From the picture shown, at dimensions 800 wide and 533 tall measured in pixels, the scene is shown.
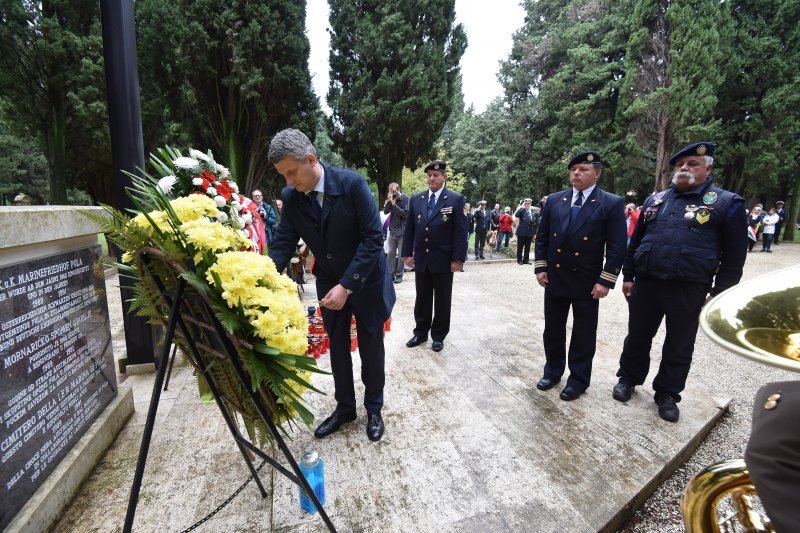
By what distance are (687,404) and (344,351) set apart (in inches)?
104

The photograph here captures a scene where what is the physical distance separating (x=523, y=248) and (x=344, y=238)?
10874mm

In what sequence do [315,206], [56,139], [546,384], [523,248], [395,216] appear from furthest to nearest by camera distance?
[523,248]
[56,139]
[395,216]
[546,384]
[315,206]

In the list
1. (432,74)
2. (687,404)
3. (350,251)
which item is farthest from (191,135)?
(687,404)

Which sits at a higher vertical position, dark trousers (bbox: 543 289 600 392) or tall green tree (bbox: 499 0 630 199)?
tall green tree (bbox: 499 0 630 199)

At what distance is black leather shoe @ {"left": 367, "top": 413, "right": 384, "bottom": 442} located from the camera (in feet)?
8.16

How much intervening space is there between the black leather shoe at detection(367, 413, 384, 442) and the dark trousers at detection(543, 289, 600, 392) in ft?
5.01

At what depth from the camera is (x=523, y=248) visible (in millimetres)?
12297

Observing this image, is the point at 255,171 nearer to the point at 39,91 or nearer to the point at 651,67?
the point at 39,91

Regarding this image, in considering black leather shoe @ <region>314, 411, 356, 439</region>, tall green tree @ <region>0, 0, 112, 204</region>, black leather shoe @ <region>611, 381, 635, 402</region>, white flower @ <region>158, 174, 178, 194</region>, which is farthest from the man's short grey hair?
tall green tree @ <region>0, 0, 112, 204</region>

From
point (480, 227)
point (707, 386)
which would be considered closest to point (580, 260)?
point (707, 386)

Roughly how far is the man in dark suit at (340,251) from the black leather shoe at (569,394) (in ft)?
4.79

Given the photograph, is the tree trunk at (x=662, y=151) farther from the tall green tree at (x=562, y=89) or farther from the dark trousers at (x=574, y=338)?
the dark trousers at (x=574, y=338)

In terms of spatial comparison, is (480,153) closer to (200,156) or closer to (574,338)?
(200,156)

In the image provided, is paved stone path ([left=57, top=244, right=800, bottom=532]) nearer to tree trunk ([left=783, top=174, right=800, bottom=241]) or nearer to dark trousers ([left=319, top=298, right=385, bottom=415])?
dark trousers ([left=319, top=298, right=385, bottom=415])
